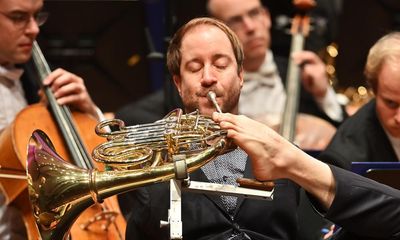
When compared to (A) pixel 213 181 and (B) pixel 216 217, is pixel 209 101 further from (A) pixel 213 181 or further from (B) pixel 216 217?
(B) pixel 216 217

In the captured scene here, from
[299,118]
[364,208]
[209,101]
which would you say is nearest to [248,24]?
[299,118]

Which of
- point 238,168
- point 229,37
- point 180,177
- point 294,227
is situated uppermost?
point 229,37

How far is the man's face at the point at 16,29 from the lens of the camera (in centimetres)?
321

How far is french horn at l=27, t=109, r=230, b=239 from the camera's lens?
84.4 inches

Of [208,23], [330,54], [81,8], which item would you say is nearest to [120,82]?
[81,8]

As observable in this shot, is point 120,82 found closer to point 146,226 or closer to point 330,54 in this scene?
point 330,54

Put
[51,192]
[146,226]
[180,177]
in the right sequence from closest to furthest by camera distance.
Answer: [180,177]
[51,192]
[146,226]

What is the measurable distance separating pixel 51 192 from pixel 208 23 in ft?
2.64

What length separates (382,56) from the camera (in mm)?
2990

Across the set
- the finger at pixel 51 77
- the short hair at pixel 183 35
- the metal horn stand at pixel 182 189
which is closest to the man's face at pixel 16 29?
the finger at pixel 51 77

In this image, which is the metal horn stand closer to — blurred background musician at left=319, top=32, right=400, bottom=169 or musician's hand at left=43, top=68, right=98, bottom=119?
blurred background musician at left=319, top=32, right=400, bottom=169

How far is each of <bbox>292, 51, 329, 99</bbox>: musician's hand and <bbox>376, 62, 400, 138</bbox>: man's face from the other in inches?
40.8

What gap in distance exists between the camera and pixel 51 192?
221cm

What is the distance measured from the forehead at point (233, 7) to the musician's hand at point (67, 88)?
1.21 meters
